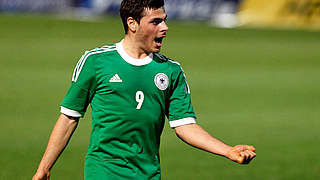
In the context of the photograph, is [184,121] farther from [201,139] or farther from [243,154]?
[243,154]

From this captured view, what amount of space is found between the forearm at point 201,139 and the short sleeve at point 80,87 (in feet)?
2.36

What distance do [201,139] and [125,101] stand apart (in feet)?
1.88

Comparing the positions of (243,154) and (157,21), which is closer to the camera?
(243,154)

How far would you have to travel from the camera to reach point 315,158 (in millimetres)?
9852

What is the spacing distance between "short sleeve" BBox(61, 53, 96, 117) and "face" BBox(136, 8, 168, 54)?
0.37m

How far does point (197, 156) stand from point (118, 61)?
17.7 feet

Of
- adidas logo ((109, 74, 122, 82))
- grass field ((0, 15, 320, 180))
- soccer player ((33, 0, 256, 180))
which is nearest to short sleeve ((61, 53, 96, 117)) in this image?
soccer player ((33, 0, 256, 180))

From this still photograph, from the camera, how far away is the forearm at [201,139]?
448 cm

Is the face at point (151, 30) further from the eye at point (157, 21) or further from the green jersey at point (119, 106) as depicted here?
the green jersey at point (119, 106)

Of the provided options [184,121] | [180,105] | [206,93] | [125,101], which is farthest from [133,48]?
[206,93]

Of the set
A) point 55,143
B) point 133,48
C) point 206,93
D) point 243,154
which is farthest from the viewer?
point 206,93

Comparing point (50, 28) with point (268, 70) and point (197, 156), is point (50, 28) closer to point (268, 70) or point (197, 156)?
point (268, 70)

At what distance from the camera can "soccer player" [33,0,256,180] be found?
453 centimetres

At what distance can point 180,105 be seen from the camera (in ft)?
15.6
